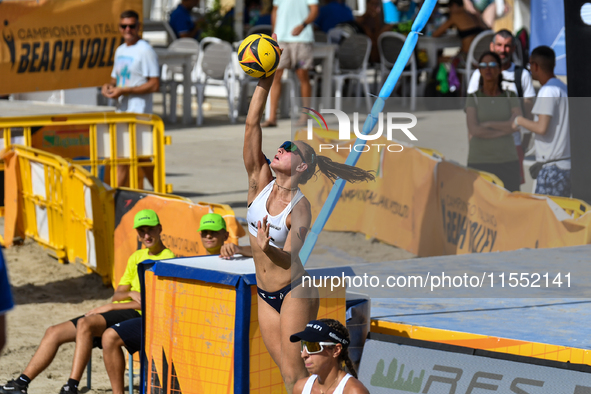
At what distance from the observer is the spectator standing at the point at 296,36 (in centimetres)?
1423

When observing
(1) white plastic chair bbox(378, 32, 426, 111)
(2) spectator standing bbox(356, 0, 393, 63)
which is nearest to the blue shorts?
(1) white plastic chair bbox(378, 32, 426, 111)

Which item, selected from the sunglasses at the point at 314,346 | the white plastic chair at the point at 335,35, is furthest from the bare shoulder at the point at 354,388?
the white plastic chair at the point at 335,35

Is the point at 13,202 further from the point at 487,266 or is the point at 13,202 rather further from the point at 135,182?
the point at 487,266

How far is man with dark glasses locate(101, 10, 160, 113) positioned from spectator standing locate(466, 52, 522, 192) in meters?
3.98

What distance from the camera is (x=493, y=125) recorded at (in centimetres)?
702

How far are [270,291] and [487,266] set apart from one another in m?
2.32

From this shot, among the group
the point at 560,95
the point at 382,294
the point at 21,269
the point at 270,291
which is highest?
the point at 560,95

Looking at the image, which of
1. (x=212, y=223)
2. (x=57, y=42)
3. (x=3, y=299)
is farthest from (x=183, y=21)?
(x=3, y=299)

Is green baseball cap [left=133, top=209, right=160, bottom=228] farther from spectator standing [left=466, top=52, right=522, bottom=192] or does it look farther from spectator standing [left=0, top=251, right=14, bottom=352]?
spectator standing [left=0, top=251, right=14, bottom=352]

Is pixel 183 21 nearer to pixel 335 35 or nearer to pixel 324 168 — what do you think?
pixel 335 35

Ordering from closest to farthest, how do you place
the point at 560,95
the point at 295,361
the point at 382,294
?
1. the point at 295,361
2. the point at 382,294
3. the point at 560,95

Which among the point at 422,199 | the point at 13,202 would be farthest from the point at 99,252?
the point at 422,199

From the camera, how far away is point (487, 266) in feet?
19.1

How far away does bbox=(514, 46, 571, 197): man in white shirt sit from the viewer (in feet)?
22.8
